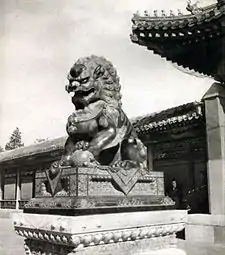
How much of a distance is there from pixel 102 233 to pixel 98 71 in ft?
4.43

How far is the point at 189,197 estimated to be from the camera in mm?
9219

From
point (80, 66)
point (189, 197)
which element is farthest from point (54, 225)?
point (189, 197)

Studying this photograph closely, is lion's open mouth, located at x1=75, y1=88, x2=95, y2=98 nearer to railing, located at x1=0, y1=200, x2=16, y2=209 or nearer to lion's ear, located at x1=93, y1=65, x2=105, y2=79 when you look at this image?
lion's ear, located at x1=93, y1=65, x2=105, y2=79

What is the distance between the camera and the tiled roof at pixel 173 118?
862cm

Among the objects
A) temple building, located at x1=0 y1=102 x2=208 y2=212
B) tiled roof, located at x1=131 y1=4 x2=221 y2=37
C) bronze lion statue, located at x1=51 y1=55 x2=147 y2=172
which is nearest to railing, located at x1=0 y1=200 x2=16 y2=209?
temple building, located at x1=0 y1=102 x2=208 y2=212

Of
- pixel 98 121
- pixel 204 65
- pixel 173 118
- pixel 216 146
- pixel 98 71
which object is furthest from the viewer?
pixel 173 118

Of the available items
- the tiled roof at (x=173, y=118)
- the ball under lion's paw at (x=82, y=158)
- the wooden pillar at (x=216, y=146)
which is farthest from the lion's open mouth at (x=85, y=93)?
the tiled roof at (x=173, y=118)

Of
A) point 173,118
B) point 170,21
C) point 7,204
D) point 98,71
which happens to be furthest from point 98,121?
point 7,204

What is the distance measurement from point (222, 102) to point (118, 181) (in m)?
6.04

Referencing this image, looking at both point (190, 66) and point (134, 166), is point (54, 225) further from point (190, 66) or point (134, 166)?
point (190, 66)

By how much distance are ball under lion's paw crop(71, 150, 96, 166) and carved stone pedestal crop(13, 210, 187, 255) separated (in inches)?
16.2

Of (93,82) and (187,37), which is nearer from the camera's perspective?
(93,82)

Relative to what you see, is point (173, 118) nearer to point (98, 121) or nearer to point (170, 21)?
point (170, 21)

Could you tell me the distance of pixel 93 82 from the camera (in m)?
3.08
